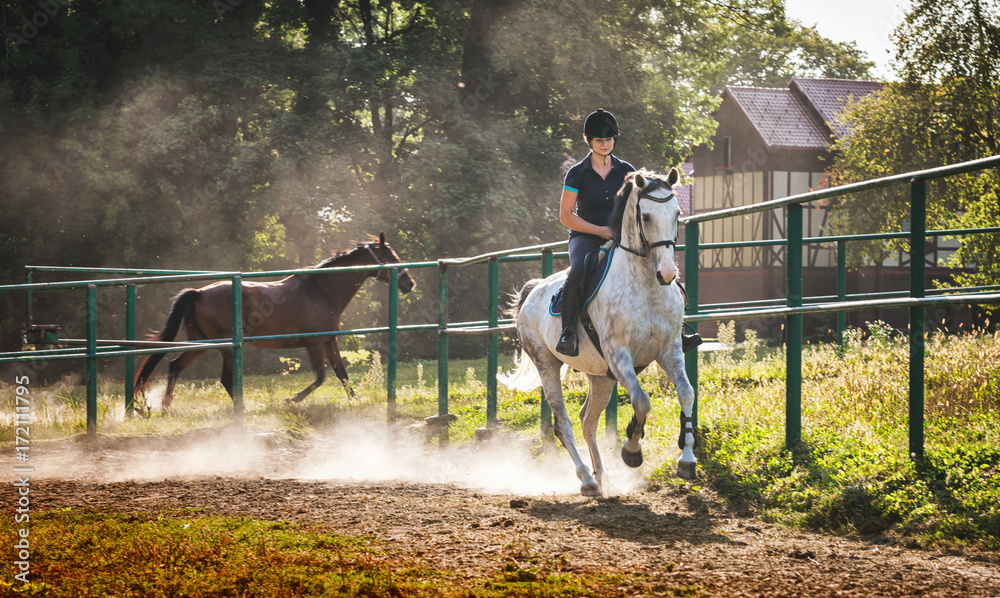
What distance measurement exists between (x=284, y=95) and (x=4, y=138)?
6046mm

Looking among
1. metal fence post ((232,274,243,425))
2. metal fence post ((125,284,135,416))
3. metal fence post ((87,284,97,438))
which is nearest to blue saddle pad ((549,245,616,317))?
metal fence post ((232,274,243,425))

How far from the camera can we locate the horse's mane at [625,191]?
539 cm

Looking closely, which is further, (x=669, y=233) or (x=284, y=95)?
(x=284, y=95)

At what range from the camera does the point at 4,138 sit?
18781 mm

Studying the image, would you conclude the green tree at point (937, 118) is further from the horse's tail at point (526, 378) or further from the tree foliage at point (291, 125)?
the horse's tail at point (526, 378)

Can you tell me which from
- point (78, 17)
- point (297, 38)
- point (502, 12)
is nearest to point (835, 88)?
point (502, 12)

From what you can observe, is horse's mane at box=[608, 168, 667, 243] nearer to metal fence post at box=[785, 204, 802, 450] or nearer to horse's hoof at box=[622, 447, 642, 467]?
metal fence post at box=[785, 204, 802, 450]

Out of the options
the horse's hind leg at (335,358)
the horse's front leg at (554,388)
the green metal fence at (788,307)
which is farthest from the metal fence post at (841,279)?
the horse's hind leg at (335,358)

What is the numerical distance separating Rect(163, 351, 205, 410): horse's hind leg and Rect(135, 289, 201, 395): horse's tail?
289 mm

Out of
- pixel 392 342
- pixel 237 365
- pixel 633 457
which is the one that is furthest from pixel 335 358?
pixel 633 457

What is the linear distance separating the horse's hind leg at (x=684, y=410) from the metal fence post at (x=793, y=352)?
726mm

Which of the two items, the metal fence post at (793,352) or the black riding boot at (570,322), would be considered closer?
the metal fence post at (793,352)

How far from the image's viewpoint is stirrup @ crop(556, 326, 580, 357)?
597 centimetres

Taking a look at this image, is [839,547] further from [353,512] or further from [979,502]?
[353,512]
